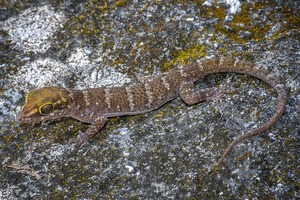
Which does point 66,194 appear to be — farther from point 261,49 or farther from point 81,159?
point 261,49

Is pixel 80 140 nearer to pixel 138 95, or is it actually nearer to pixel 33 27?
pixel 138 95

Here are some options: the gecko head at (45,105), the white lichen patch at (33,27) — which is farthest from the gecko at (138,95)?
the white lichen patch at (33,27)

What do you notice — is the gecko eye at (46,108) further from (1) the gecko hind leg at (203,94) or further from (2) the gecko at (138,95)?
(1) the gecko hind leg at (203,94)

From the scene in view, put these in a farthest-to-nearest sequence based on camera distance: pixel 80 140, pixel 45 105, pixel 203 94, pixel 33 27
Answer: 1. pixel 33 27
2. pixel 203 94
3. pixel 80 140
4. pixel 45 105

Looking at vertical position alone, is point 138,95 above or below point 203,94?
below

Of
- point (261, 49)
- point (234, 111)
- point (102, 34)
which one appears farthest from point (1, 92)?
point (261, 49)

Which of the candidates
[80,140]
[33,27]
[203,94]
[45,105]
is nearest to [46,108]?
[45,105]

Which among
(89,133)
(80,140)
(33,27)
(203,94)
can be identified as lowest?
(80,140)
